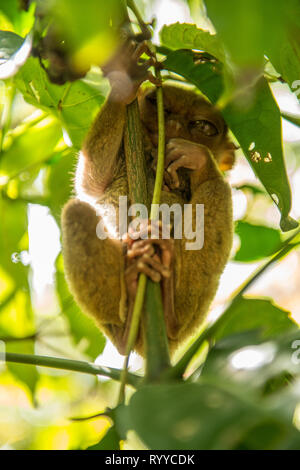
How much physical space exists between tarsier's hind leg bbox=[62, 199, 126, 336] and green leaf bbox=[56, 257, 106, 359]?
446 millimetres

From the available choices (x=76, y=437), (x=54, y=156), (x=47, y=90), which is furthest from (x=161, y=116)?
(x=76, y=437)

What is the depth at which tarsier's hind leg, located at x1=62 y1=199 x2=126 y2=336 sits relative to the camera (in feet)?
8.82

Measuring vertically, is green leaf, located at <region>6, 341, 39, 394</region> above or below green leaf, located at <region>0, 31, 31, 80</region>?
below

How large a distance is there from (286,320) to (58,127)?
182 cm

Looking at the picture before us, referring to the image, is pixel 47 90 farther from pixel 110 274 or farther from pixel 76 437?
pixel 76 437

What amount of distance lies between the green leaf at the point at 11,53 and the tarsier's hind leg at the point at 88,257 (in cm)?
90

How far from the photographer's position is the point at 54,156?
3.39 meters

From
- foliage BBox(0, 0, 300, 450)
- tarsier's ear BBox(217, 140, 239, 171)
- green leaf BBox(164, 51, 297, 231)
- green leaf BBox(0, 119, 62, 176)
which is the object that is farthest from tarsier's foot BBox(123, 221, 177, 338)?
tarsier's ear BBox(217, 140, 239, 171)

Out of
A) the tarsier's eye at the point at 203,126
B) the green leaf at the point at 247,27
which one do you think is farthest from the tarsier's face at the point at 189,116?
the green leaf at the point at 247,27

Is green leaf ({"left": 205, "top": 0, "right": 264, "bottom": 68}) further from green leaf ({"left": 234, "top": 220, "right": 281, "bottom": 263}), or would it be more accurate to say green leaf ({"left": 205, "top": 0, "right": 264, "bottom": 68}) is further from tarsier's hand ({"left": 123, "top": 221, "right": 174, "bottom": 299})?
green leaf ({"left": 234, "top": 220, "right": 281, "bottom": 263})

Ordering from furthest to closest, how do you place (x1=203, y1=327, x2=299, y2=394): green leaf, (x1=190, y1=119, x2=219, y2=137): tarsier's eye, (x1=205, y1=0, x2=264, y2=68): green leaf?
(x1=190, y1=119, x2=219, y2=137): tarsier's eye < (x1=203, y1=327, x2=299, y2=394): green leaf < (x1=205, y1=0, x2=264, y2=68): green leaf

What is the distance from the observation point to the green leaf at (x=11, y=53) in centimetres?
176

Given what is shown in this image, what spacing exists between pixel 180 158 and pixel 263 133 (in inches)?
37.3

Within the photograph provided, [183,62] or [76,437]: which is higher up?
[183,62]
